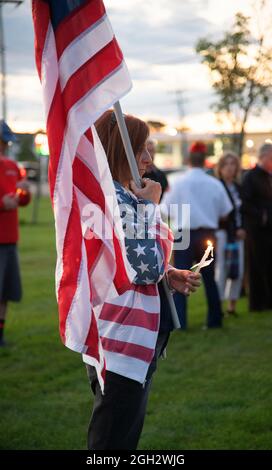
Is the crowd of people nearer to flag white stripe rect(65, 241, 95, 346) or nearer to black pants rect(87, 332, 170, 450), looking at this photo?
black pants rect(87, 332, 170, 450)

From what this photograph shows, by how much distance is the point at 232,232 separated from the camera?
11203 millimetres

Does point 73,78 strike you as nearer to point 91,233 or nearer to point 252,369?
point 91,233

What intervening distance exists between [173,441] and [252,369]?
7.58 feet

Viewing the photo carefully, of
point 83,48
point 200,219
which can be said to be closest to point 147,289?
point 83,48

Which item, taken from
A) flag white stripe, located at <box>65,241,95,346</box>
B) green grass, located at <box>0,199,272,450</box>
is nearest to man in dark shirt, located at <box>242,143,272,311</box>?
green grass, located at <box>0,199,272,450</box>

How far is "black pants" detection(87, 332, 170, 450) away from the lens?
3.53 meters

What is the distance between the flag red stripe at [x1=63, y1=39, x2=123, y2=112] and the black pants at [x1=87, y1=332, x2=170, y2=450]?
118 cm

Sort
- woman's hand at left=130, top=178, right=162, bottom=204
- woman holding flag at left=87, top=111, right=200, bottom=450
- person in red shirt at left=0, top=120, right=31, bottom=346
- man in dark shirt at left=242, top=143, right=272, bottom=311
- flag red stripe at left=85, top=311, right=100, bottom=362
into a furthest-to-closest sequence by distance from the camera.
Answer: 1. man in dark shirt at left=242, top=143, right=272, bottom=311
2. person in red shirt at left=0, top=120, right=31, bottom=346
3. woman's hand at left=130, top=178, right=162, bottom=204
4. woman holding flag at left=87, top=111, right=200, bottom=450
5. flag red stripe at left=85, top=311, right=100, bottom=362

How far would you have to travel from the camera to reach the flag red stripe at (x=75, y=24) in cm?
357

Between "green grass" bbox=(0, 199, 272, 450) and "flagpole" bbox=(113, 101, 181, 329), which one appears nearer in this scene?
"flagpole" bbox=(113, 101, 181, 329)

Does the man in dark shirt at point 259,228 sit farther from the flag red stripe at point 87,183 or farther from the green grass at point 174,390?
the flag red stripe at point 87,183

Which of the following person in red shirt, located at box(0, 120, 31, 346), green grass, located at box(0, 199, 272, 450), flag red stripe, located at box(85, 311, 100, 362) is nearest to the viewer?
flag red stripe, located at box(85, 311, 100, 362)

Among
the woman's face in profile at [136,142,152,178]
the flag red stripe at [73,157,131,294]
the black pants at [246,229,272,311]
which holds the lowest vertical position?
the black pants at [246,229,272,311]

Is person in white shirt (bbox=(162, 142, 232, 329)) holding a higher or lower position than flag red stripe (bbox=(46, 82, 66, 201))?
lower
